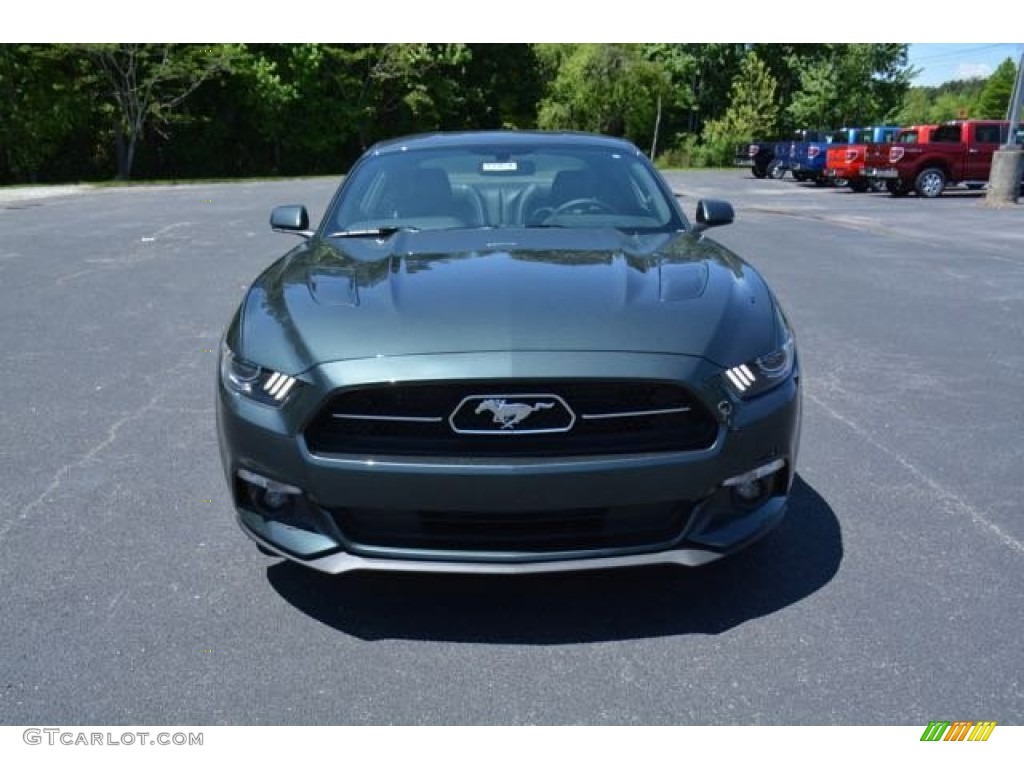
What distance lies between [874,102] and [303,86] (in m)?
34.6

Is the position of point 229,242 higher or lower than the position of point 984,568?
lower

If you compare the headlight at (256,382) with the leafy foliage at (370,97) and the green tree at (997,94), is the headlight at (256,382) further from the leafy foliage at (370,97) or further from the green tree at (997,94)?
the green tree at (997,94)

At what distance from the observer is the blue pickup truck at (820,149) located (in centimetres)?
2748

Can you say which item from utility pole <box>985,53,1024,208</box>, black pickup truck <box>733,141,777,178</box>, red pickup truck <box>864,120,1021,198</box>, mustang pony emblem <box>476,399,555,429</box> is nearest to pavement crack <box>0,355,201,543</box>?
mustang pony emblem <box>476,399,555,429</box>

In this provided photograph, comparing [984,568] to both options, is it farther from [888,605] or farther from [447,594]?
[447,594]

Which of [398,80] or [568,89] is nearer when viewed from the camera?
[398,80]

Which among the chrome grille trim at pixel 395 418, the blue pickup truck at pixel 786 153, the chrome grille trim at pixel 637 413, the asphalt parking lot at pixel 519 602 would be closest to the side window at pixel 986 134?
the blue pickup truck at pixel 786 153

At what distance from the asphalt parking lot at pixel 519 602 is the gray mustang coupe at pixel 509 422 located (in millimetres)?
303

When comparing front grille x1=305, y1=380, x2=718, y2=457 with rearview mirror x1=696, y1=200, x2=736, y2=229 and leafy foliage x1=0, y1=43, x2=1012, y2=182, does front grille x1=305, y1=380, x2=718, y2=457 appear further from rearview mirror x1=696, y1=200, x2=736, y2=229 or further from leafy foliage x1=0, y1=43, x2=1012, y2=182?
leafy foliage x1=0, y1=43, x2=1012, y2=182

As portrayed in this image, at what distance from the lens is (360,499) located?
8.55ft
